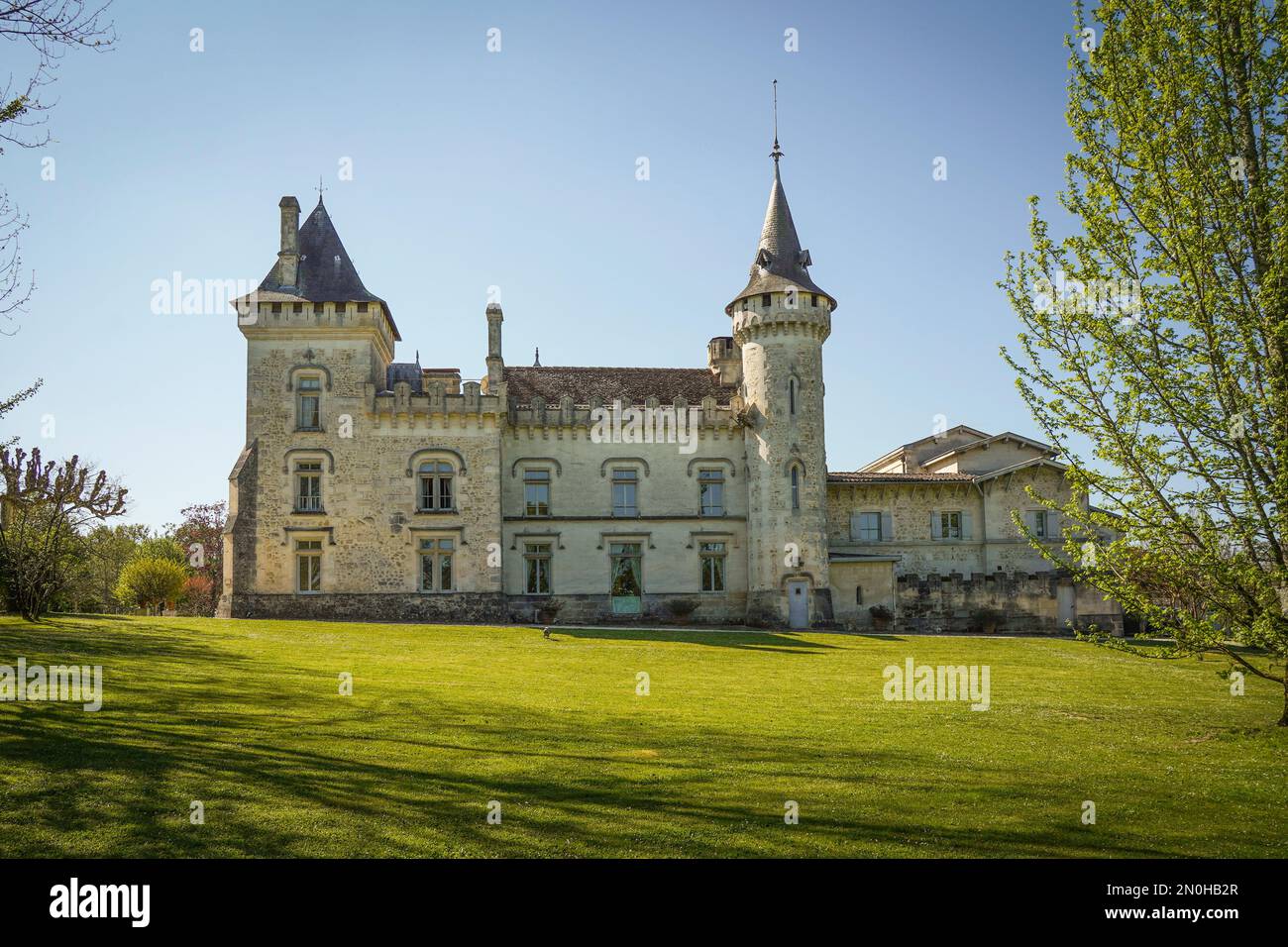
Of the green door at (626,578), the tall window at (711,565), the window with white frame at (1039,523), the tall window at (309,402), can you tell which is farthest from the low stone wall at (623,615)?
the window with white frame at (1039,523)

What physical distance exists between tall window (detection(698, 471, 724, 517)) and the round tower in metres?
1.10

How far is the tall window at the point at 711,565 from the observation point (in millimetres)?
36781

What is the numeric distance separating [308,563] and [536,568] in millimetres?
7863

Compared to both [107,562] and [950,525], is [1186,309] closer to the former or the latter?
Result: [950,525]

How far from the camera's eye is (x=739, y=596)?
120ft

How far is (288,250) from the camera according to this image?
34750 millimetres

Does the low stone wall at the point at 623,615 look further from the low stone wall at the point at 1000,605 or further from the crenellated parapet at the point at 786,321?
the crenellated parapet at the point at 786,321

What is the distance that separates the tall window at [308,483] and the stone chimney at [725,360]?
1590 centimetres

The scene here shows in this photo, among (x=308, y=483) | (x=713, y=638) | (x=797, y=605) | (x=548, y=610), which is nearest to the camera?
(x=713, y=638)

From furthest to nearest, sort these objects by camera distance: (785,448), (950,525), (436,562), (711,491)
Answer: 1. (950,525)
2. (711,491)
3. (785,448)
4. (436,562)

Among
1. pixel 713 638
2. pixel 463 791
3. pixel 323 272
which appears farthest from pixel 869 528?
pixel 463 791
